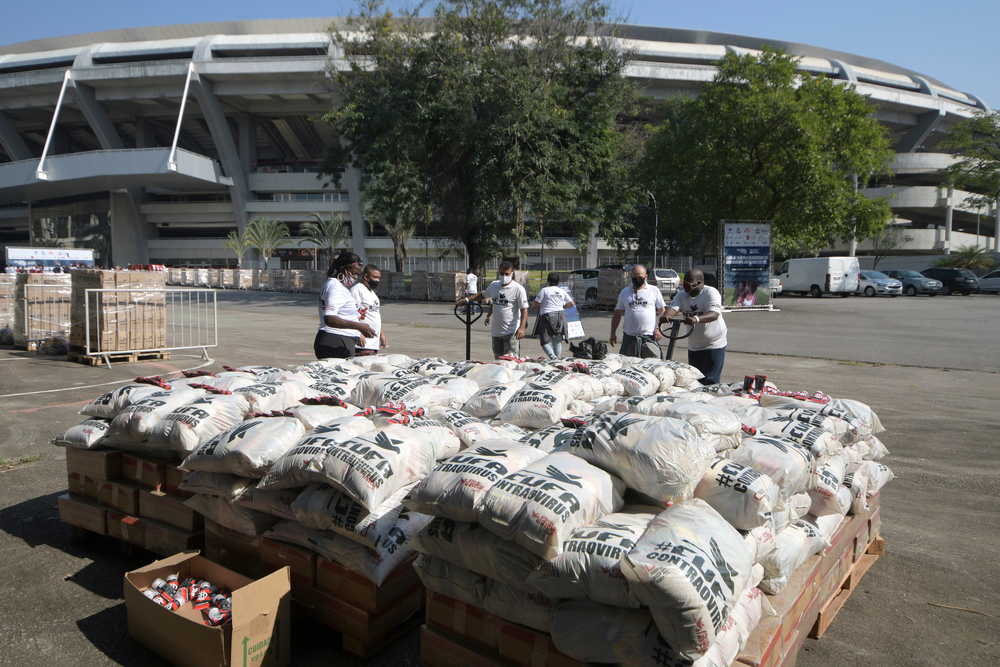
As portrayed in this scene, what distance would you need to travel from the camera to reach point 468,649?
246 centimetres

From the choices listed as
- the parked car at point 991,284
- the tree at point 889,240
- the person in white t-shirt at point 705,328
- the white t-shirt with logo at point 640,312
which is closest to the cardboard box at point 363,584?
the person in white t-shirt at point 705,328

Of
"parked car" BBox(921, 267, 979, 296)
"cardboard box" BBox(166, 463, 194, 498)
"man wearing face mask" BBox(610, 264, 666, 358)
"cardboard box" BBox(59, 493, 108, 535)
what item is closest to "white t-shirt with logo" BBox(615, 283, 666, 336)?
"man wearing face mask" BBox(610, 264, 666, 358)

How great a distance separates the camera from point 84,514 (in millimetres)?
3889

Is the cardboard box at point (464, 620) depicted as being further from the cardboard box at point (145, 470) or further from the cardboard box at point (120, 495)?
the cardboard box at point (120, 495)

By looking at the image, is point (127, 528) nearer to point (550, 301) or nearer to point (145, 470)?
point (145, 470)

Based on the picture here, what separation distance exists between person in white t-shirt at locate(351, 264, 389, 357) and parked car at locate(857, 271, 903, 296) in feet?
114

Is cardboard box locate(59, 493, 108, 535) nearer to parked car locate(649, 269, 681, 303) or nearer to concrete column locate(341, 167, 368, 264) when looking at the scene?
parked car locate(649, 269, 681, 303)

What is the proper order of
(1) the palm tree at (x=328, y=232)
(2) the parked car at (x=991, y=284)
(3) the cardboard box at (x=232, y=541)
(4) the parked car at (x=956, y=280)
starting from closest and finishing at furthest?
(3) the cardboard box at (x=232, y=541) < (4) the parked car at (x=956, y=280) < (2) the parked car at (x=991, y=284) < (1) the palm tree at (x=328, y=232)

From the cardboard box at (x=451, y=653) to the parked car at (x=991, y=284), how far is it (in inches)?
1678

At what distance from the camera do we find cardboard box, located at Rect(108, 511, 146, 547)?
11.9 feet

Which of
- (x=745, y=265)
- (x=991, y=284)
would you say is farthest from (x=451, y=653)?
(x=991, y=284)

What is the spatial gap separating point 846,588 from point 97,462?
15.6 feet

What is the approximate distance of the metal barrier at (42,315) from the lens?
38.9 feet

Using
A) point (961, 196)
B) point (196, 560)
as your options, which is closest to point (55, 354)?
point (196, 560)
